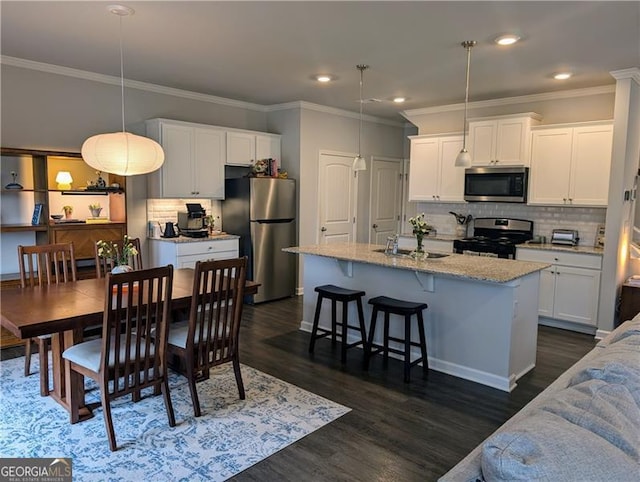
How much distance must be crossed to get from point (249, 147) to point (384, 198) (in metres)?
2.72

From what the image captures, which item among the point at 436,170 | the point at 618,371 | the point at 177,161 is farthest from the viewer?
the point at 436,170

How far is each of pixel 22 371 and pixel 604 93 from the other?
20.9 feet

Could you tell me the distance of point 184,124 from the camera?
17.7ft

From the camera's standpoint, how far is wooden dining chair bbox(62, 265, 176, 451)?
2566mm

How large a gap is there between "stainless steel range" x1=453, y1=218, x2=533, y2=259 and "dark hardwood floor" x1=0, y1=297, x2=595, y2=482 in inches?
40.4

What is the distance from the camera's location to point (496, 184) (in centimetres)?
564

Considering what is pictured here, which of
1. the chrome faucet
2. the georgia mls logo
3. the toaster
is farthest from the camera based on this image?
the toaster

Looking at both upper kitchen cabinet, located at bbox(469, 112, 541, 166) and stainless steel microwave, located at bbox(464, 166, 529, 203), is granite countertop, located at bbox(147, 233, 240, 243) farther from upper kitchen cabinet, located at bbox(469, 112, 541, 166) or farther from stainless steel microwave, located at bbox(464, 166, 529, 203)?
upper kitchen cabinet, located at bbox(469, 112, 541, 166)

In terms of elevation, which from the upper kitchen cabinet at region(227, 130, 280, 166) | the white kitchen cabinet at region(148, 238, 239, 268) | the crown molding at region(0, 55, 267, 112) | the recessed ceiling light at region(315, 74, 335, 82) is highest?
the recessed ceiling light at region(315, 74, 335, 82)

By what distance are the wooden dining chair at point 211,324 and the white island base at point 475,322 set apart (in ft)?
4.83

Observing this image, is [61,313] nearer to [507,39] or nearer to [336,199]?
[507,39]

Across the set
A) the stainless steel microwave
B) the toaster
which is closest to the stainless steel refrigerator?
the stainless steel microwave

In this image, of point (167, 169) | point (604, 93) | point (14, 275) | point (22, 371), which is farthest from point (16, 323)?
point (604, 93)

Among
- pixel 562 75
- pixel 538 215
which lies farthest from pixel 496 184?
pixel 562 75
